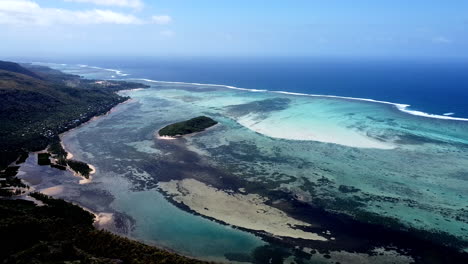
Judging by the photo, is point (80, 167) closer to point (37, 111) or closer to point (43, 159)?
point (43, 159)

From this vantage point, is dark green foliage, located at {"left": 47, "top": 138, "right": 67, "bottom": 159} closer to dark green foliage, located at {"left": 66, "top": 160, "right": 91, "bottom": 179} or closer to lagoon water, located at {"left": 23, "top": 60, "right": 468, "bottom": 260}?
lagoon water, located at {"left": 23, "top": 60, "right": 468, "bottom": 260}

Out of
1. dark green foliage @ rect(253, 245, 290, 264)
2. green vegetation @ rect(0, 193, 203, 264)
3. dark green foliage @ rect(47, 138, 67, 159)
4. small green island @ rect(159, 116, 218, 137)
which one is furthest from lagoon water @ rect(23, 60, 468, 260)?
green vegetation @ rect(0, 193, 203, 264)

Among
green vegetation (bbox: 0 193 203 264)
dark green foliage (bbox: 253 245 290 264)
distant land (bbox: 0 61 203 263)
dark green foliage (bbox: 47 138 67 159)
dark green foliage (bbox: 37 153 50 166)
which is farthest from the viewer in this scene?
dark green foliage (bbox: 47 138 67 159)

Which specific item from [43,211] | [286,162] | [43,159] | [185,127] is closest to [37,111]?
[43,159]

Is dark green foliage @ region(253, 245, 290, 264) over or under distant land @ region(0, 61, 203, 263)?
under

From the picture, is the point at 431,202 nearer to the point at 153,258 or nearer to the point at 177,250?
the point at 177,250

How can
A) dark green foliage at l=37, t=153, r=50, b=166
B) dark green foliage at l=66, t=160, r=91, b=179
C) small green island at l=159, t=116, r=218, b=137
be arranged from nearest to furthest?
dark green foliage at l=66, t=160, r=91, b=179 → dark green foliage at l=37, t=153, r=50, b=166 → small green island at l=159, t=116, r=218, b=137

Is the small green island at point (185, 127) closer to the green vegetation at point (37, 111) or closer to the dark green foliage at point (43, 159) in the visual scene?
the dark green foliage at point (43, 159)

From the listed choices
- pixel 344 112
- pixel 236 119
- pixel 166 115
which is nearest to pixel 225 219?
pixel 236 119
